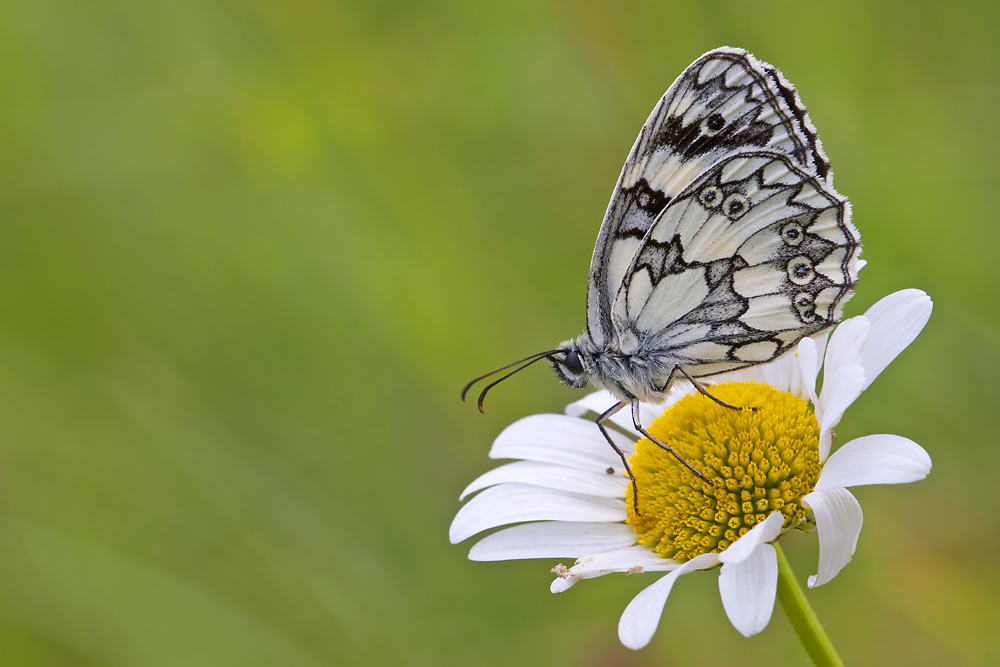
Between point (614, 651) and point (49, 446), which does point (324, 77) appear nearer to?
point (49, 446)

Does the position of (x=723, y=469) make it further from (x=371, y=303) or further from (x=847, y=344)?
(x=371, y=303)

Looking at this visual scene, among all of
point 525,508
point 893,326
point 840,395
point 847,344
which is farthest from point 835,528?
point 525,508

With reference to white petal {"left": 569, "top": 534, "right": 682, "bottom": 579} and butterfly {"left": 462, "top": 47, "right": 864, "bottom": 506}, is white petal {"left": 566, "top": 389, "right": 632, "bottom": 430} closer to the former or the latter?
butterfly {"left": 462, "top": 47, "right": 864, "bottom": 506}

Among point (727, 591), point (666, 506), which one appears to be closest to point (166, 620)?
point (666, 506)

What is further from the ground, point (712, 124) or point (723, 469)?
point (712, 124)

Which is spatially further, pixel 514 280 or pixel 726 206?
pixel 514 280

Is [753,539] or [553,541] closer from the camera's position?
[753,539]
